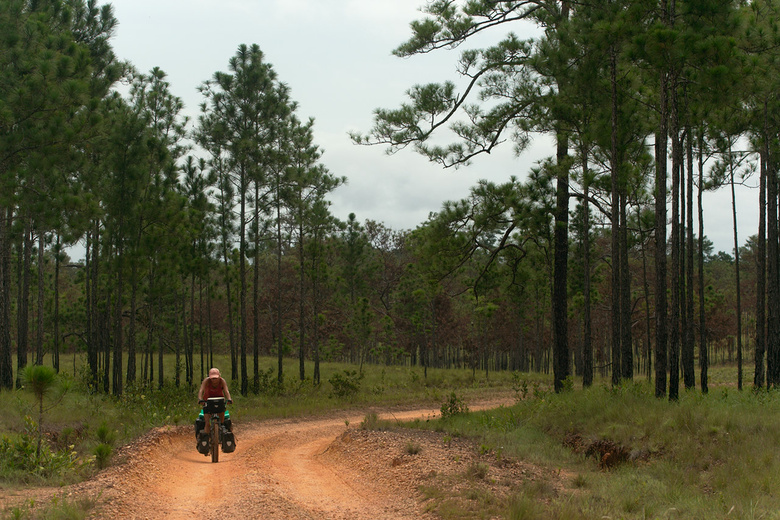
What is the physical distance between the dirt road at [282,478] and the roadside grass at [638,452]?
71 cm

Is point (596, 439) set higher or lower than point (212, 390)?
lower

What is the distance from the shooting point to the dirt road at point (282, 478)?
6359 millimetres

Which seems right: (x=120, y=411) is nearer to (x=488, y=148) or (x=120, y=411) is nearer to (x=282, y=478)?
(x=282, y=478)

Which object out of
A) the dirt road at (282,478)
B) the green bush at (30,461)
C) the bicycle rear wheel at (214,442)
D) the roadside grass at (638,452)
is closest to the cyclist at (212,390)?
the bicycle rear wheel at (214,442)

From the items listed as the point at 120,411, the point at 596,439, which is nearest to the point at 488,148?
the point at 596,439

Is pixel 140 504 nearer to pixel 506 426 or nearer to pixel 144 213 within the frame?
pixel 506 426

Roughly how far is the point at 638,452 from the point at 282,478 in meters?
5.45

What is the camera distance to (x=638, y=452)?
911cm

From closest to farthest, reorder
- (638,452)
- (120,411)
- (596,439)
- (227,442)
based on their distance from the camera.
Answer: (638,452) < (227,442) < (596,439) < (120,411)

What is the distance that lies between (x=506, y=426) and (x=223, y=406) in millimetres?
5772

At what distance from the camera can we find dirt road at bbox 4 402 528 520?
20.9 ft

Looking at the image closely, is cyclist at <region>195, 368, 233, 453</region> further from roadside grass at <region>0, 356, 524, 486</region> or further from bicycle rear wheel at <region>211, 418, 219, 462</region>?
roadside grass at <region>0, 356, 524, 486</region>

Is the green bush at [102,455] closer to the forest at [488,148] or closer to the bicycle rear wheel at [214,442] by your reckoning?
the bicycle rear wheel at [214,442]

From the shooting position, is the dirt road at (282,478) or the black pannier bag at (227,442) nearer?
the dirt road at (282,478)
